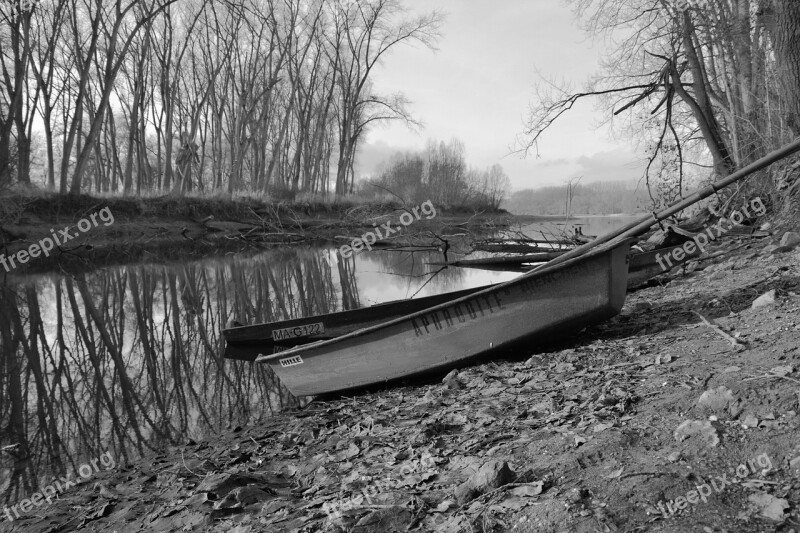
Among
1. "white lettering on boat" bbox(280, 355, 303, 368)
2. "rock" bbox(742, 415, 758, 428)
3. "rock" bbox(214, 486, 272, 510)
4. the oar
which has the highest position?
the oar

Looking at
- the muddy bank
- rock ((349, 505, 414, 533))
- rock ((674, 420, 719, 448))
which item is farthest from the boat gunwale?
the muddy bank

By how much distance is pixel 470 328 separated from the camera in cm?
438

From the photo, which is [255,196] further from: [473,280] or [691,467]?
[691,467]

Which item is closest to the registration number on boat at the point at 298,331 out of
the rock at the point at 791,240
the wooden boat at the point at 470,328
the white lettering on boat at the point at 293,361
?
the wooden boat at the point at 470,328

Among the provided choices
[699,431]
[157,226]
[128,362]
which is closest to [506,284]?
[699,431]

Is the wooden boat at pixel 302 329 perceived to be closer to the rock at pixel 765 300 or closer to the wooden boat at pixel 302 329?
the wooden boat at pixel 302 329

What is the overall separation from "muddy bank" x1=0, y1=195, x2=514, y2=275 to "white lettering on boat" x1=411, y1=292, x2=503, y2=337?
9303 millimetres

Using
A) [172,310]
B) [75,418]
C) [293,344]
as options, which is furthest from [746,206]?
[172,310]

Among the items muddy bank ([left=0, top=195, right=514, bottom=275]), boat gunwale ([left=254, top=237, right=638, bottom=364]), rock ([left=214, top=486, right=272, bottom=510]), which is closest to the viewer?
rock ([left=214, top=486, right=272, bottom=510])

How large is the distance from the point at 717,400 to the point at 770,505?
76 centimetres

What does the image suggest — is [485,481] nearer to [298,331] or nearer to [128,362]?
[298,331]

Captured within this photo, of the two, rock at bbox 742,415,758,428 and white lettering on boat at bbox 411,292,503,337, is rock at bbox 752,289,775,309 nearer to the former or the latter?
white lettering on boat at bbox 411,292,503,337

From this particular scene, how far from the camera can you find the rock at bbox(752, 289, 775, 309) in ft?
12.6

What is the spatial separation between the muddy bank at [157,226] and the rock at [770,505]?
11.9 metres
